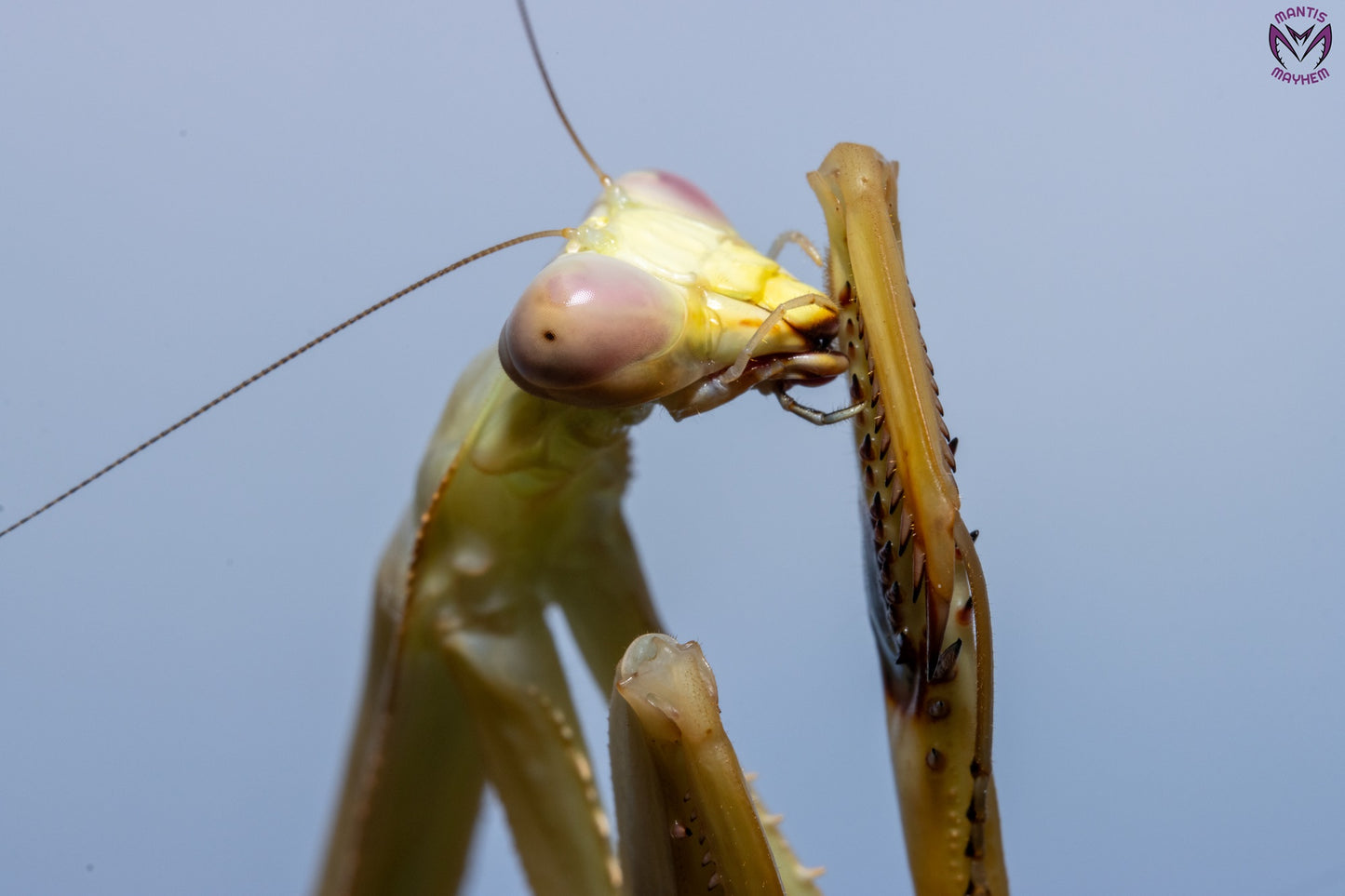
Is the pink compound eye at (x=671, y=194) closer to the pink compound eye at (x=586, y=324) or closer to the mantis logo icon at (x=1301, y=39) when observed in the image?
the pink compound eye at (x=586, y=324)

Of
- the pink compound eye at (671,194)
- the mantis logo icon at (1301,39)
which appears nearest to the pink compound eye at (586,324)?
the pink compound eye at (671,194)

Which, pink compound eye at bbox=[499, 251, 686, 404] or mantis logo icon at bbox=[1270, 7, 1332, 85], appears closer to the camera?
pink compound eye at bbox=[499, 251, 686, 404]

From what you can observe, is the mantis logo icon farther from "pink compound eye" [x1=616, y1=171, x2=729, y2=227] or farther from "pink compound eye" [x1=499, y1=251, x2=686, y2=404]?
"pink compound eye" [x1=499, y1=251, x2=686, y2=404]

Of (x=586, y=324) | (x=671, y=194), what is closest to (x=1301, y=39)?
(x=671, y=194)

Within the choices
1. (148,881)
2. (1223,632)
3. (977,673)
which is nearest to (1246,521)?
(1223,632)

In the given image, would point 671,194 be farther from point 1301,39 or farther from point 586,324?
point 1301,39

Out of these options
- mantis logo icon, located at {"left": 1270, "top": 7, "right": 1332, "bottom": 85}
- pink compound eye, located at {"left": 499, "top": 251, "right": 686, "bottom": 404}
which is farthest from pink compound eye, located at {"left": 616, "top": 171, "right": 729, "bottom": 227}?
mantis logo icon, located at {"left": 1270, "top": 7, "right": 1332, "bottom": 85}
